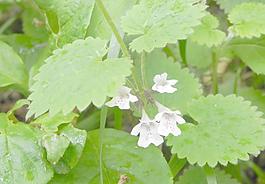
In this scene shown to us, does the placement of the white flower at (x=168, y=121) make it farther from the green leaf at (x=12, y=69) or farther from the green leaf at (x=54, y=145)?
the green leaf at (x=12, y=69)

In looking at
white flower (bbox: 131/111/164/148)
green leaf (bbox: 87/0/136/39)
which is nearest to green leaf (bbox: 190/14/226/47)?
green leaf (bbox: 87/0/136/39)

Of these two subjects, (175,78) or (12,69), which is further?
(12,69)

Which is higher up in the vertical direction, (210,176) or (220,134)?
(220,134)

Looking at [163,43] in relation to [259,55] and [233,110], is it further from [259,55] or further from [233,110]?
[259,55]

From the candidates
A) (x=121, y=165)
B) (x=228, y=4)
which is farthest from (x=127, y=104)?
(x=228, y=4)

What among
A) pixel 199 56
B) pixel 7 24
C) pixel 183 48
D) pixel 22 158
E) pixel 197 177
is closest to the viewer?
pixel 22 158

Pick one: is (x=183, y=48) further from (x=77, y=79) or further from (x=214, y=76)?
(x=77, y=79)

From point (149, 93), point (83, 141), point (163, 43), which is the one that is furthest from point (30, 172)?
point (163, 43)

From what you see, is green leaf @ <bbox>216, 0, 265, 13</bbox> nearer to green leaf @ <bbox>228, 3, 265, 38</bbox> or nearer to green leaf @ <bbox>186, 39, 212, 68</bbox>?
green leaf @ <bbox>228, 3, 265, 38</bbox>

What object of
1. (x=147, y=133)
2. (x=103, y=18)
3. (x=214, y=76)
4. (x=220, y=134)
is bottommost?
(x=214, y=76)
